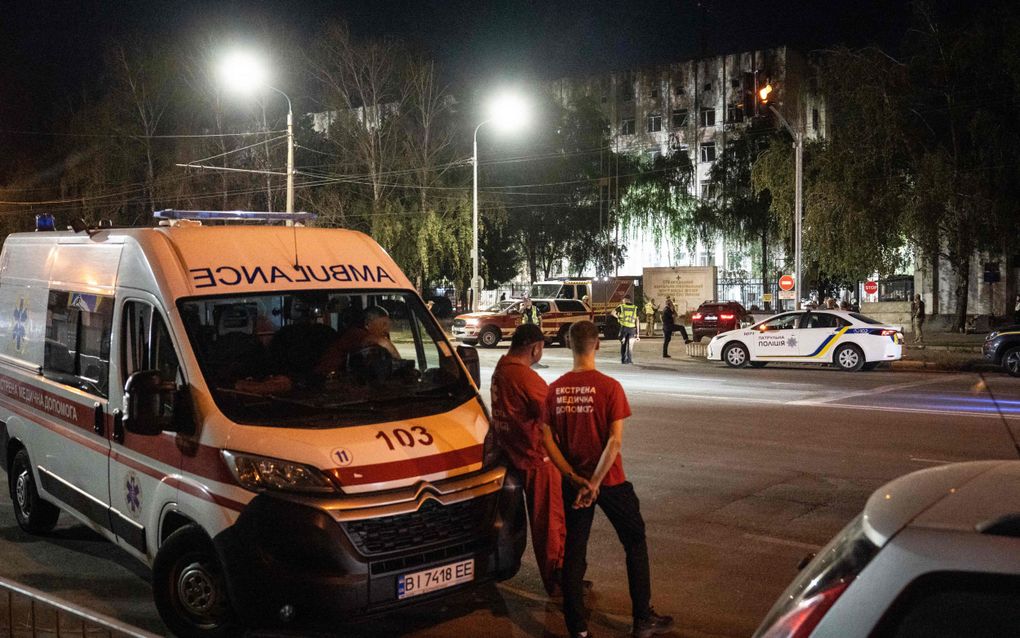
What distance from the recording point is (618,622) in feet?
18.8

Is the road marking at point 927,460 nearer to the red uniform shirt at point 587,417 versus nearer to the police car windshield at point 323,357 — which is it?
the red uniform shirt at point 587,417

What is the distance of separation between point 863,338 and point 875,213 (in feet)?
39.2

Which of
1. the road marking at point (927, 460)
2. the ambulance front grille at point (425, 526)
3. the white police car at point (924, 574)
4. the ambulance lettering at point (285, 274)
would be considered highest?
the ambulance lettering at point (285, 274)

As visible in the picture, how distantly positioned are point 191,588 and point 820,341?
19.5 m

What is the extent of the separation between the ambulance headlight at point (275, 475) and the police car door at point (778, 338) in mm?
19590

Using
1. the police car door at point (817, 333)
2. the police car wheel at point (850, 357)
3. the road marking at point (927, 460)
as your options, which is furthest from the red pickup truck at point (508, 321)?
the road marking at point (927, 460)

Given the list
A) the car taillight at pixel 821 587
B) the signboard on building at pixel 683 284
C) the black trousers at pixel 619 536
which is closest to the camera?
the car taillight at pixel 821 587

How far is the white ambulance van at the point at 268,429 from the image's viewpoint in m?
4.80

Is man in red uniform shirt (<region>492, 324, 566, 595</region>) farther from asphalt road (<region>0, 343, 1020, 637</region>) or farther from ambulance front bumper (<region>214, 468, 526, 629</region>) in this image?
ambulance front bumper (<region>214, 468, 526, 629</region>)

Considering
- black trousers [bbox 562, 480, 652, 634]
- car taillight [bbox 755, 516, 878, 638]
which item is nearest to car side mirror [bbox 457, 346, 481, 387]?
black trousers [bbox 562, 480, 652, 634]

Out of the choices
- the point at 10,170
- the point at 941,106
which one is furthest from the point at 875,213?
the point at 10,170

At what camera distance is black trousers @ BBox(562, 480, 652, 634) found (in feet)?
17.1

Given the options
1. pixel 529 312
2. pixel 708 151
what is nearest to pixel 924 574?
pixel 529 312

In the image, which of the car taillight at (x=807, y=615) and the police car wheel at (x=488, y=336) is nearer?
the car taillight at (x=807, y=615)
